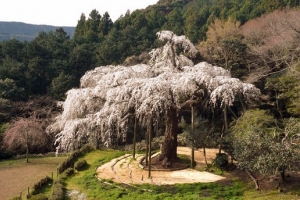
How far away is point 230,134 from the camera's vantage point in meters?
15.2

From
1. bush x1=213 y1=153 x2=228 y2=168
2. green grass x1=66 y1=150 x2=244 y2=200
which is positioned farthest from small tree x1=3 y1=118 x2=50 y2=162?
bush x1=213 y1=153 x2=228 y2=168

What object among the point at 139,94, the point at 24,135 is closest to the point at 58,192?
the point at 139,94

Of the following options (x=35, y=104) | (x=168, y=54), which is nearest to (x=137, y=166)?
(x=168, y=54)

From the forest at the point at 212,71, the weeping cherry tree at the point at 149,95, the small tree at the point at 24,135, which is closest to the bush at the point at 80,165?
the weeping cherry tree at the point at 149,95

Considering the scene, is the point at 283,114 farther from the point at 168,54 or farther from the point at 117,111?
the point at 117,111

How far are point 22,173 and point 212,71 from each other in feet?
41.4

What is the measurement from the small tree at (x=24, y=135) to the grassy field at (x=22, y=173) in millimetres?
1113

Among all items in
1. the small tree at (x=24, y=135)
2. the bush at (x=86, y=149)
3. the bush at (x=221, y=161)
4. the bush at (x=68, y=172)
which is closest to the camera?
the bush at (x=221, y=161)

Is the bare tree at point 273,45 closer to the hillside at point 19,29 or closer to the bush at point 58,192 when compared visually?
the bush at point 58,192

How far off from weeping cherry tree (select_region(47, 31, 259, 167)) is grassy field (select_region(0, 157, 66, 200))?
9.94 ft

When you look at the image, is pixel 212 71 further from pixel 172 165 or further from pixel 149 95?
pixel 172 165

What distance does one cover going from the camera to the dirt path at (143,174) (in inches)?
569

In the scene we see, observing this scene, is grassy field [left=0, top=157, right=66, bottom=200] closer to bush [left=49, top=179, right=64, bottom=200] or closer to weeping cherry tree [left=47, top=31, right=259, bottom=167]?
bush [left=49, top=179, right=64, bottom=200]

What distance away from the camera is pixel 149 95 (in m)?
13.9
